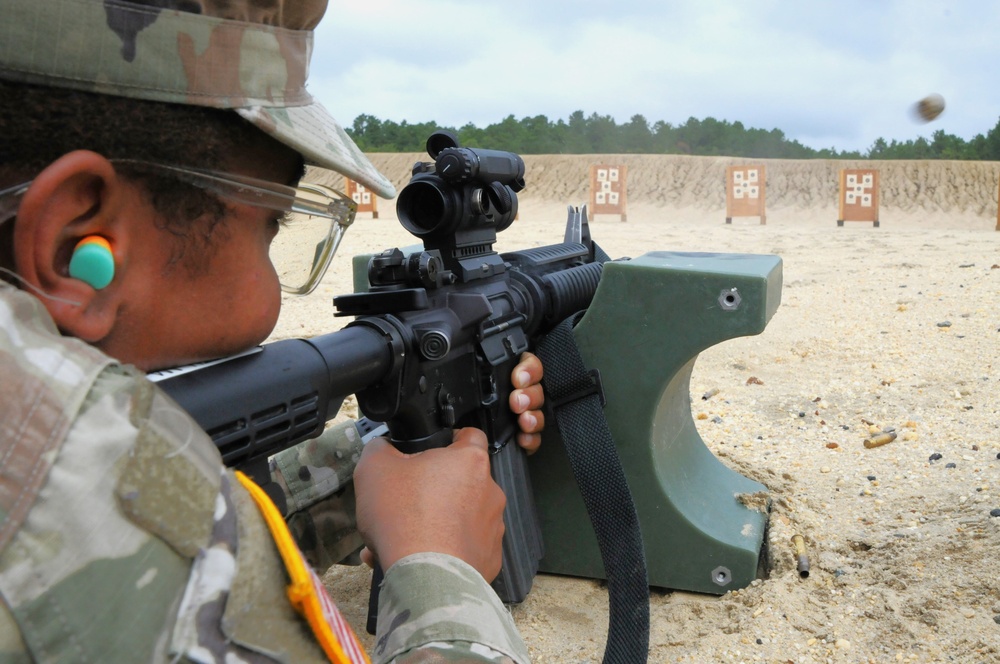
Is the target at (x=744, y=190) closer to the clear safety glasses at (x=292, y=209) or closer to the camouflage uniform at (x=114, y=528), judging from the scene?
the clear safety glasses at (x=292, y=209)

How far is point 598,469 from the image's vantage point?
2.16 meters

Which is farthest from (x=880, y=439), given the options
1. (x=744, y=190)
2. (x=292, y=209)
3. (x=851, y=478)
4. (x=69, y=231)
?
(x=744, y=190)

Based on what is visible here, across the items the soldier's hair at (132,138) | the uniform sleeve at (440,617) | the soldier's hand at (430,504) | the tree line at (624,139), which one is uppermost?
the tree line at (624,139)

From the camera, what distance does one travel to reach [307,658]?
773mm

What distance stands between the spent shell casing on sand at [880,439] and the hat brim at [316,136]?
8.39ft

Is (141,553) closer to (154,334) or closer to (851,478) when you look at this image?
(154,334)

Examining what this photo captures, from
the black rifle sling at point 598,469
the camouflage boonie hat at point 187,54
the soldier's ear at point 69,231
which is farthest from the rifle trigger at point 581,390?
the soldier's ear at point 69,231

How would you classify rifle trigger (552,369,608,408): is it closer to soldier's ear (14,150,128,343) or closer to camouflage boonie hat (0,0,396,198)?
camouflage boonie hat (0,0,396,198)

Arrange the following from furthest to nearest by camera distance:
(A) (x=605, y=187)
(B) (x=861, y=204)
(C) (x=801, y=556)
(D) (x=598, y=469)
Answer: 1. (A) (x=605, y=187)
2. (B) (x=861, y=204)
3. (C) (x=801, y=556)
4. (D) (x=598, y=469)

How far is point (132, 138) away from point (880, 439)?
3.00 meters

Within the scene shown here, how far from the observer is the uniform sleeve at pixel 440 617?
1.15 meters

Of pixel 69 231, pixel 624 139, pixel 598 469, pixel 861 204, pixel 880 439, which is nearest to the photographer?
pixel 69 231

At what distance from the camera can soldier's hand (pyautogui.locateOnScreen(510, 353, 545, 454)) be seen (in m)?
2.16

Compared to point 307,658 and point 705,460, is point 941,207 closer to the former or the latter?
point 705,460
